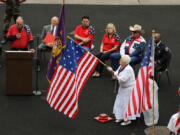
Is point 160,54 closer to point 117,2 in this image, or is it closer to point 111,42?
point 111,42

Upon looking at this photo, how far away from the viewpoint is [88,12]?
855 inches

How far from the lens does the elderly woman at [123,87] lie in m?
11.1

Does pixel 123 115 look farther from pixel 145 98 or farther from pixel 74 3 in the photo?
pixel 74 3

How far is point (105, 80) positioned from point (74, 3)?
9620 mm

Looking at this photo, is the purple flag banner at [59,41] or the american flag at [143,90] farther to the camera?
the purple flag banner at [59,41]

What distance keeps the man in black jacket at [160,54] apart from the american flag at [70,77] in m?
3.39

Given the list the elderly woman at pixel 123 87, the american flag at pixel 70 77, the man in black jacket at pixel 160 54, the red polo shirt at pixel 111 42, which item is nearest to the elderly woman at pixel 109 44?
the red polo shirt at pixel 111 42

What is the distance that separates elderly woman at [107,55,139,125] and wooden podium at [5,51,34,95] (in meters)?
A: 2.68

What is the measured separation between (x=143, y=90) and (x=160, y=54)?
127 inches

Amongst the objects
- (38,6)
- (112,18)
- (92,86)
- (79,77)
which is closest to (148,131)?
(79,77)

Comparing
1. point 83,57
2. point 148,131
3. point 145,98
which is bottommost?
point 148,131

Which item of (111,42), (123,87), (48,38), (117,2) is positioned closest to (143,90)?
(123,87)

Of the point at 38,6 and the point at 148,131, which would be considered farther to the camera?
the point at 38,6

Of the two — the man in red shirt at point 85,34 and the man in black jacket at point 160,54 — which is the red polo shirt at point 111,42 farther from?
the man in black jacket at point 160,54
